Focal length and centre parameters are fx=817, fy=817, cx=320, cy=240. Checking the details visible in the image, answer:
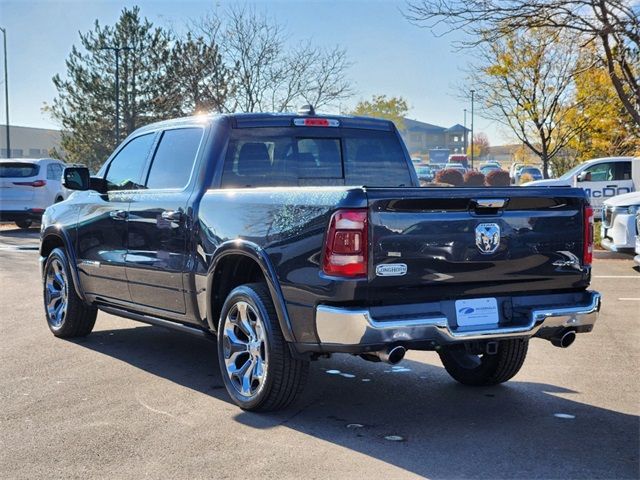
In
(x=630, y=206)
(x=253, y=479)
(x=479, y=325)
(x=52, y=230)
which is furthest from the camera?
(x=630, y=206)

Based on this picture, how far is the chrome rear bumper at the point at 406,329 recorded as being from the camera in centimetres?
438

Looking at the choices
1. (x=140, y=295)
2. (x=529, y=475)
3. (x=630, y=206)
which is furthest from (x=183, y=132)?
(x=630, y=206)

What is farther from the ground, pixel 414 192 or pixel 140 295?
pixel 414 192

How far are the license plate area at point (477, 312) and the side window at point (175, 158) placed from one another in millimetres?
2350

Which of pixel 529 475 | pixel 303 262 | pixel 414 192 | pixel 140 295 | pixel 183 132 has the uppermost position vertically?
pixel 183 132

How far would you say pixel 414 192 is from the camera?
455 cm

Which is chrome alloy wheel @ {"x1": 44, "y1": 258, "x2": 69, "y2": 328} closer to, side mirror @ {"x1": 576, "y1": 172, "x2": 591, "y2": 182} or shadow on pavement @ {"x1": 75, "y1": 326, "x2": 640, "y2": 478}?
shadow on pavement @ {"x1": 75, "y1": 326, "x2": 640, "y2": 478}

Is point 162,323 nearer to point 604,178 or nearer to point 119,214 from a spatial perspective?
point 119,214

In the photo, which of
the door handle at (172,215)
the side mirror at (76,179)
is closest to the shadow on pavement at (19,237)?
the side mirror at (76,179)

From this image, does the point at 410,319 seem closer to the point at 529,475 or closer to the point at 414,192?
the point at 414,192

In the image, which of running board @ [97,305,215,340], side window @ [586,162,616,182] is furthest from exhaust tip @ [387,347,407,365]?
side window @ [586,162,616,182]

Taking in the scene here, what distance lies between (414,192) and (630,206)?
8636 mm

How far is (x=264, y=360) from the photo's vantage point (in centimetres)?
504

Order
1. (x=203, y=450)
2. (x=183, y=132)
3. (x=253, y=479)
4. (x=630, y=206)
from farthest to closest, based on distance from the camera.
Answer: (x=630, y=206) < (x=183, y=132) < (x=203, y=450) < (x=253, y=479)
